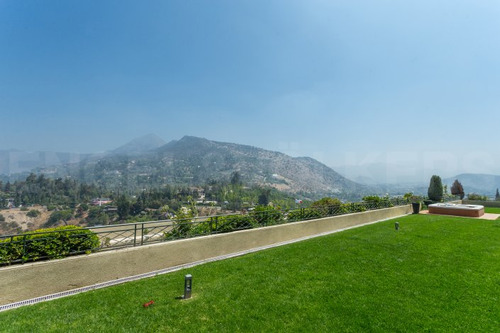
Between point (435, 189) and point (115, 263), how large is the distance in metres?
28.3

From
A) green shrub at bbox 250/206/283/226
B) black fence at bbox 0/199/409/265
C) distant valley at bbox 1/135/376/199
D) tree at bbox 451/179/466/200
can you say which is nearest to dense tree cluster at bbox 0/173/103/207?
distant valley at bbox 1/135/376/199

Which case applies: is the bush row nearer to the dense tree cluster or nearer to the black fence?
the black fence

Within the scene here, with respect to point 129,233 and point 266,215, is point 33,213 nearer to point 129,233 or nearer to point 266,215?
point 129,233

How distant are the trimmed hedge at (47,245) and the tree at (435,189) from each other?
28510 mm

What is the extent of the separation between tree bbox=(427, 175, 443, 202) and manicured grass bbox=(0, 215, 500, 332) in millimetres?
20031

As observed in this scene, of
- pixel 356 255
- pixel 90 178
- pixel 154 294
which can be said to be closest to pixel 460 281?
pixel 356 255

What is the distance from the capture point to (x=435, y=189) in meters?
23.1

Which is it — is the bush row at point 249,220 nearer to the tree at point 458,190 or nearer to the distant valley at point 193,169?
the tree at point 458,190

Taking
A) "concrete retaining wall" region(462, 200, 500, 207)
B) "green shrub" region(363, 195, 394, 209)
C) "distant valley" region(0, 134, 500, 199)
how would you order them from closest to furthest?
"green shrub" region(363, 195, 394, 209) < "concrete retaining wall" region(462, 200, 500, 207) < "distant valley" region(0, 134, 500, 199)

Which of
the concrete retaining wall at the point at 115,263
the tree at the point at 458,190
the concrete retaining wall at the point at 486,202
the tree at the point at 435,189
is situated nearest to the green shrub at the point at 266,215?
the concrete retaining wall at the point at 115,263

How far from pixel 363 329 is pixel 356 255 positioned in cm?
363

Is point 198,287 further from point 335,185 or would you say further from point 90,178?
point 335,185

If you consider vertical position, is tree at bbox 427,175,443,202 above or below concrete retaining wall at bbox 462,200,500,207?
above

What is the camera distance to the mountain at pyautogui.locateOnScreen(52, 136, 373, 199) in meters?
87.0
